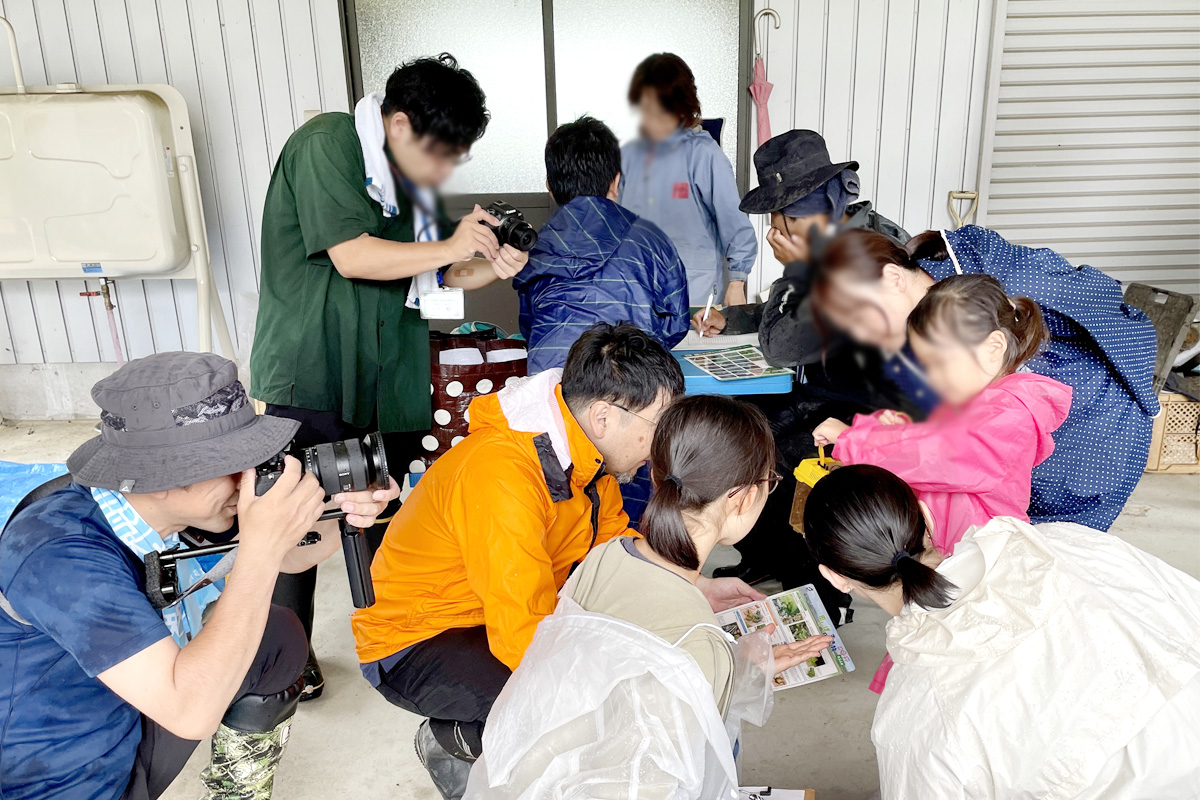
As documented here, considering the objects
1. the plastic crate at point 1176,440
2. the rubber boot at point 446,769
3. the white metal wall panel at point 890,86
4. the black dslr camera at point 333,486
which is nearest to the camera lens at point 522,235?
the black dslr camera at point 333,486

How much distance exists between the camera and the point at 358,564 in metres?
1.39

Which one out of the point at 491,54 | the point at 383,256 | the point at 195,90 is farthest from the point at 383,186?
the point at 195,90

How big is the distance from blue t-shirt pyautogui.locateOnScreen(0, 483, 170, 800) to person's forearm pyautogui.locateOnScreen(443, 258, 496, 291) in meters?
1.00

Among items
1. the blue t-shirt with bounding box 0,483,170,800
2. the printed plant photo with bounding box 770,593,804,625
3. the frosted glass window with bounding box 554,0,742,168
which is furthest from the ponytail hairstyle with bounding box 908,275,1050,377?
the frosted glass window with bounding box 554,0,742,168

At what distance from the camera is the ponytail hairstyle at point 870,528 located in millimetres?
1174

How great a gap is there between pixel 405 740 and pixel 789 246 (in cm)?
172

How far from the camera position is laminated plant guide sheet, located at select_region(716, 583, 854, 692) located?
1659 mm

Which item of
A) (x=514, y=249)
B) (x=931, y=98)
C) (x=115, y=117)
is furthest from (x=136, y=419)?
(x=931, y=98)

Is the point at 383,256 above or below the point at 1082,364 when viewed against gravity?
above

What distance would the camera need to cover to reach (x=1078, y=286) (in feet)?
4.34

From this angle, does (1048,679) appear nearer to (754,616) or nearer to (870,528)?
(870,528)

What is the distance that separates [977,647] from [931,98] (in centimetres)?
325

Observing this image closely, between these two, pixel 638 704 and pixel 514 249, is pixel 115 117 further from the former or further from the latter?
pixel 638 704

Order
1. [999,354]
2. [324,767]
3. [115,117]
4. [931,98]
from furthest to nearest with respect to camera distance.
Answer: [931,98] < [115,117] < [324,767] < [999,354]
